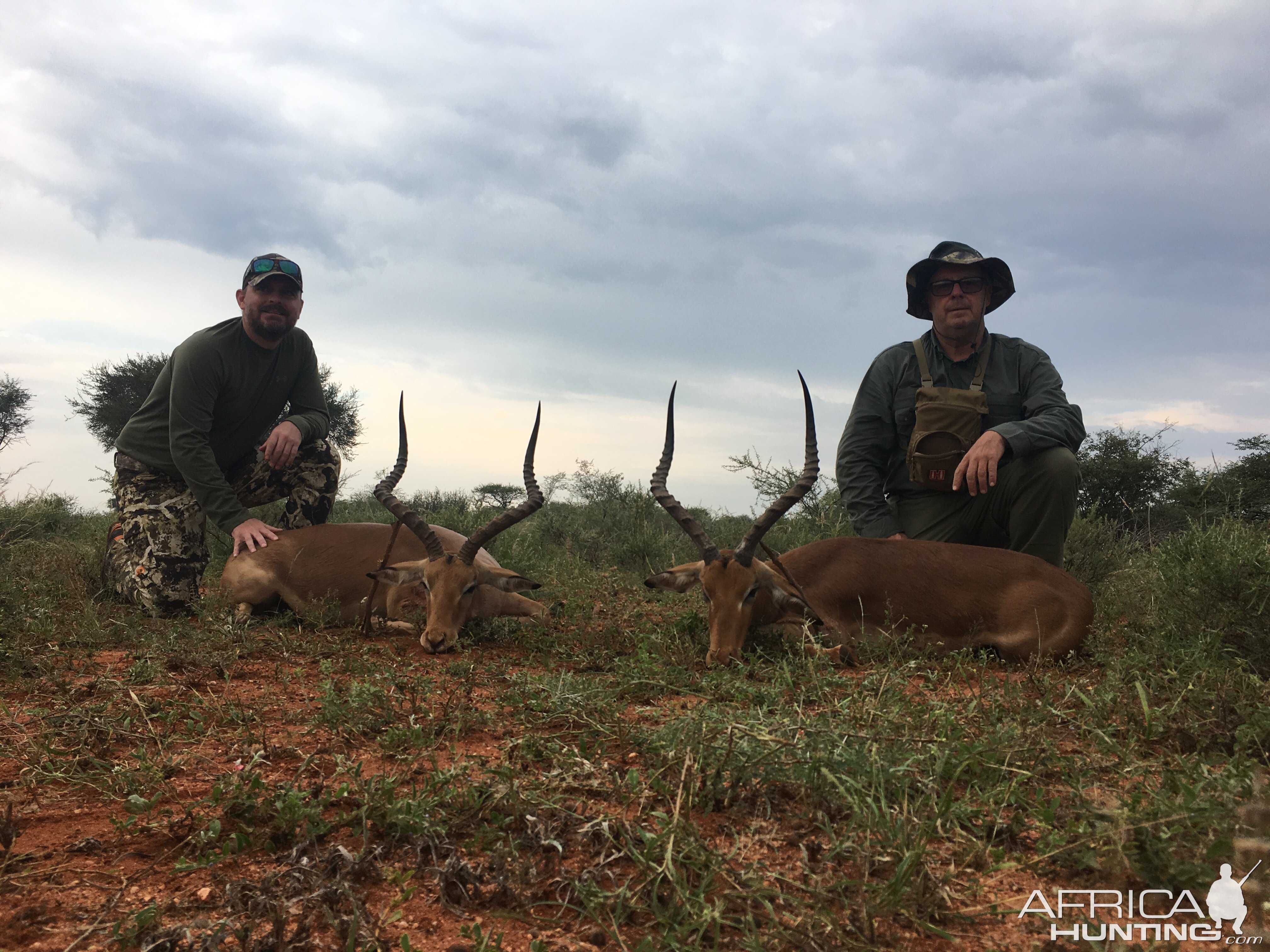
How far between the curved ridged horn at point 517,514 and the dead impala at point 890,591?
1.10 meters

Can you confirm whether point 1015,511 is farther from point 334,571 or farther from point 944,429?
point 334,571

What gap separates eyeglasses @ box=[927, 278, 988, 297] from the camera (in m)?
6.54

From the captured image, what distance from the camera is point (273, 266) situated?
7395 millimetres

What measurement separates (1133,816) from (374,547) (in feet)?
19.7

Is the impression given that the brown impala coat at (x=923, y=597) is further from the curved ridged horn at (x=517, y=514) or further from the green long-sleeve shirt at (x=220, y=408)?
the green long-sleeve shirt at (x=220, y=408)

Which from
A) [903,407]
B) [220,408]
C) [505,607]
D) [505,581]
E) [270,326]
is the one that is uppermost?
[270,326]

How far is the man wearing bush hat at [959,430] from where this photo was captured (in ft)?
19.5

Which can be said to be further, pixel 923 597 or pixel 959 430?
pixel 959 430

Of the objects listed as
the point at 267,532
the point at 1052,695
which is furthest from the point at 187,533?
the point at 1052,695

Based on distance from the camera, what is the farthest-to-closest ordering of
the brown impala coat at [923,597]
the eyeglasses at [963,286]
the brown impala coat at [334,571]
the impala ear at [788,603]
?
1. the brown impala coat at [334,571]
2. the eyeglasses at [963,286]
3. the impala ear at [788,603]
4. the brown impala coat at [923,597]

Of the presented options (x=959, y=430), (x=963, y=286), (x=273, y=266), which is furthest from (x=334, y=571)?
(x=963, y=286)

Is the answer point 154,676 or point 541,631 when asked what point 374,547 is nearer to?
point 541,631

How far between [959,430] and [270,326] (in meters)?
5.70

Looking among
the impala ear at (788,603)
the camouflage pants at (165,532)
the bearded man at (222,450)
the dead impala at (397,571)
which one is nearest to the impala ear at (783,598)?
the impala ear at (788,603)
